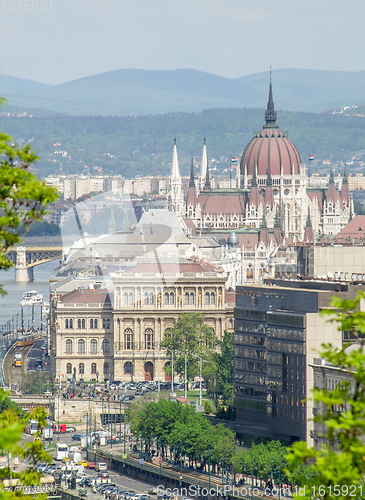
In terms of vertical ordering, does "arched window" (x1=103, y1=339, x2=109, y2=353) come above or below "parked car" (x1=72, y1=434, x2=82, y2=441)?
above

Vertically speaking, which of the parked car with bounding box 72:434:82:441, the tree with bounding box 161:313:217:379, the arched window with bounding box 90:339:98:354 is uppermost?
the tree with bounding box 161:313:217:379

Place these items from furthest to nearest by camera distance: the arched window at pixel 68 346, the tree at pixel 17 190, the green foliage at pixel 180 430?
the arched window at pixel 68 346
the green foliage at pixel 180 430
the tree at pixel 17 190

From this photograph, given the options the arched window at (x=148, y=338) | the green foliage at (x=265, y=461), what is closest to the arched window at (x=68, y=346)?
the arched window at (x=148, y=338)

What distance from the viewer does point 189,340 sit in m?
130

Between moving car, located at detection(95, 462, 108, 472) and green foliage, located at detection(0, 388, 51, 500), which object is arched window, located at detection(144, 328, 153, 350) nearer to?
moving car, located at detection(95, 462, 108, 472)

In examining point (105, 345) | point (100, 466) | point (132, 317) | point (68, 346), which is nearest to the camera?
→ point (100, 466)

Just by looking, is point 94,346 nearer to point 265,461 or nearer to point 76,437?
point 76,437

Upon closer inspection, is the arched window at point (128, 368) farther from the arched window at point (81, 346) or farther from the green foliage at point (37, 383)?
the green foliage at point (37, 383)

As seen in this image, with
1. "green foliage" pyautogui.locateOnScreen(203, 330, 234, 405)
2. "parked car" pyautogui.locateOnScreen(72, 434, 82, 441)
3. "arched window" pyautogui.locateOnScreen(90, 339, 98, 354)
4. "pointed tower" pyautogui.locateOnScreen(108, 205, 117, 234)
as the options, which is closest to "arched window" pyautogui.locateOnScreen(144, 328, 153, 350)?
"arched window" pyautogui.locateOnScreen(90, 339, 98, 354)

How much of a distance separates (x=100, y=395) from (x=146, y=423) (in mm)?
22089

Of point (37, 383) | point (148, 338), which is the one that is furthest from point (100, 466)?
point (148, 338)

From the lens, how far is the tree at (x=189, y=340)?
12681 cm

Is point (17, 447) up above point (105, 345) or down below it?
above

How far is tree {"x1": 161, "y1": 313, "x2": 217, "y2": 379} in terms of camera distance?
12681 cm
